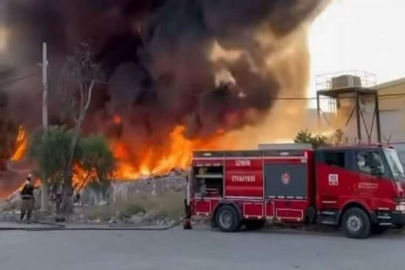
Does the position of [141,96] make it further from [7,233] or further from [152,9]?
[7,233]

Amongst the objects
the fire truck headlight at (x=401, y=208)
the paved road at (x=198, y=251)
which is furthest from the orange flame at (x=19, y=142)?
the fire truck headlight at (x=401, y=208)

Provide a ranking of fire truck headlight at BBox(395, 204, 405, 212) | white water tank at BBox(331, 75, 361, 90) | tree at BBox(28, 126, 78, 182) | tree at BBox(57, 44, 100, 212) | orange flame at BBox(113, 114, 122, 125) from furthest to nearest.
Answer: orange flame at BBox(113, 114, 122, 125) → white water tank at BBox(331, 75, 361, 90) → tree at BBox(57, 44, 100, 212) → tree at BBox(28, 126, 78, 182) → fire truck headlight at BBox(395, 204, 405, 212)

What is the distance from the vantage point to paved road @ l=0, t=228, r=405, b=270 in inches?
420

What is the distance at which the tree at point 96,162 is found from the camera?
23.3 meters

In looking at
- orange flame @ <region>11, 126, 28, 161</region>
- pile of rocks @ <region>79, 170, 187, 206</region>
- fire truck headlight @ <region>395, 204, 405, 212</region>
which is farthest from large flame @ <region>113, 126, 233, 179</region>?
fire truck headlight @ <region>395, 204, 405, 212</region>

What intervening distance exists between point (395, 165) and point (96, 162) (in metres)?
12.0

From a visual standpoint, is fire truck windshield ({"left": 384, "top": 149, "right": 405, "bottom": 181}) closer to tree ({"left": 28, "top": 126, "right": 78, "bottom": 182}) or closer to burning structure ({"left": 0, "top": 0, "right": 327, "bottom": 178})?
tree ({"left": 28, "top": 126, "right": 78, "bottom": 182})

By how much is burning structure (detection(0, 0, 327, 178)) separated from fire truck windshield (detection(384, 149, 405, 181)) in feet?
67.2

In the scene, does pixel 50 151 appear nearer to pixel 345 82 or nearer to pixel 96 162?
pixel 96 162

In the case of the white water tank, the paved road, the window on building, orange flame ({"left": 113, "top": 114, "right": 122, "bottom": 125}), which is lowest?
the paved road

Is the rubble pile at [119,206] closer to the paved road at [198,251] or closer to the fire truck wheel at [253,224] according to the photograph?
the fire truck wheel at [253,224]

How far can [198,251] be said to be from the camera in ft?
41.4

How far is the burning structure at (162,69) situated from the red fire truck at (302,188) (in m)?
19.0

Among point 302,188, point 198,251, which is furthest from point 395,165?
point 198,251
